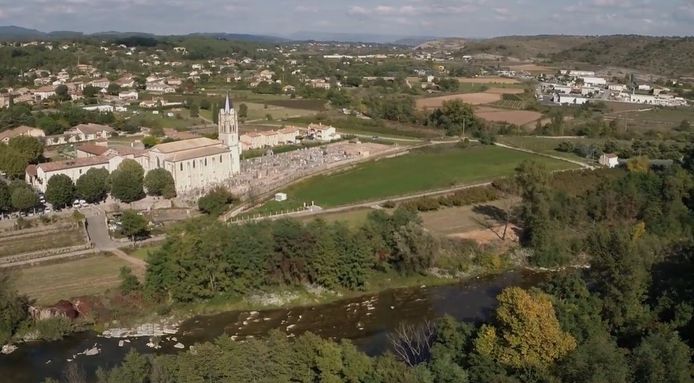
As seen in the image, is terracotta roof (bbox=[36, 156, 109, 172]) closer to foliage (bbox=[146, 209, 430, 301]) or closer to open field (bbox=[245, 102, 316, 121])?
foliage (bbox=[146, 209, 430, 301])

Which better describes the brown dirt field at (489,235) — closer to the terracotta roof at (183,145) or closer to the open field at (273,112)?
the terracotta roof at (183,145)

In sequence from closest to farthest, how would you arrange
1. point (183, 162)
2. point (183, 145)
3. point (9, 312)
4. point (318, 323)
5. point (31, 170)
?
point (9, 312) → point (318, 323) → point (183, 162) → point (31, 170) → point (183, 145)

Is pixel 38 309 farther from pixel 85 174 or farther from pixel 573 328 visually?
pixel 573 328

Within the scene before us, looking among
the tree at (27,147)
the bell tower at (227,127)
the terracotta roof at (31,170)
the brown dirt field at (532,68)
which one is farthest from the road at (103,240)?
the brown dirt field at (532,68)

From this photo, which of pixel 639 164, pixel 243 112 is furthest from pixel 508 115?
pixel 243 112

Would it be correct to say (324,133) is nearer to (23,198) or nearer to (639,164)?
(639,164)

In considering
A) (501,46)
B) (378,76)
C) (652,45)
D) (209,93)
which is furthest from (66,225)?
(501,46)
